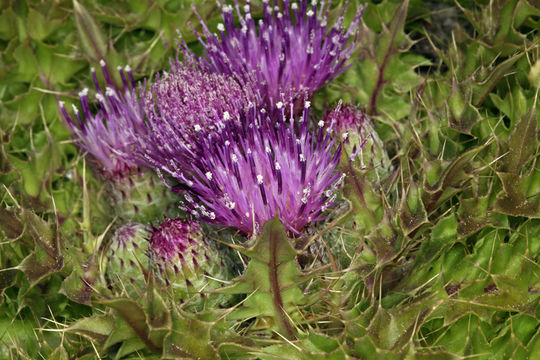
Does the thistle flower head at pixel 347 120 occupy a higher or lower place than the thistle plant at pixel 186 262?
higher

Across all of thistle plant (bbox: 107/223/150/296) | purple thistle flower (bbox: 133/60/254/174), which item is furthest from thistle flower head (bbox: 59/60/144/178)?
thistle plant (bbox: 107/223/150/296)

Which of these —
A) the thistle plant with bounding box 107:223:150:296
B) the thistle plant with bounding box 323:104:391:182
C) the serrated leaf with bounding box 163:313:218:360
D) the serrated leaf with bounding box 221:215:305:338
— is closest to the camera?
the serrated leaf with bounding box 221:215:305:338

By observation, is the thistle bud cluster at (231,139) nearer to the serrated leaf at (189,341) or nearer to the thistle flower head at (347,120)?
the thistle flower head at (347,120)

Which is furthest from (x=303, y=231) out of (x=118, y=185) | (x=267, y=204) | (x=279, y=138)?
(x=118, y=185)

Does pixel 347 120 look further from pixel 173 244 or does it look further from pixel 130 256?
pixel 130 256

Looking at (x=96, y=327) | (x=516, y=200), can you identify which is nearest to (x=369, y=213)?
(x=516, y=200)

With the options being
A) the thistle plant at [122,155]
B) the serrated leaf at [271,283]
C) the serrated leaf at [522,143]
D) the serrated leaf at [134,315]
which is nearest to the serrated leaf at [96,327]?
the serrated leaf at [134,315]

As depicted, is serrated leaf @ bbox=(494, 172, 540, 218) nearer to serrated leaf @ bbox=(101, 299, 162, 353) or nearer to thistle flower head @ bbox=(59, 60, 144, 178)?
serrated leaf @ bbox=(101, 299, 162, 353)
